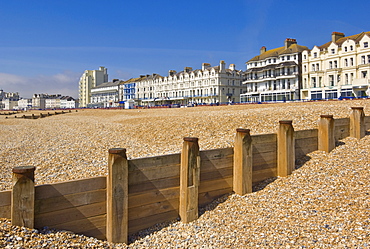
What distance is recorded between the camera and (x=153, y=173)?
6000 mm

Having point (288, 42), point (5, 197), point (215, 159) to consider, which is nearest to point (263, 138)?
point (215, 159)

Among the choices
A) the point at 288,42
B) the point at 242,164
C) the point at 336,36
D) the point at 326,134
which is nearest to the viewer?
the point at 242,164

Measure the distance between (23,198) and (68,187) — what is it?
706 mm

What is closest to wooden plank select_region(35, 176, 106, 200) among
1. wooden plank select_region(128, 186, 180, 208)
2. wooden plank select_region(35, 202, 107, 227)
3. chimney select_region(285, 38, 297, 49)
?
wooden plank select_region(35, 202, 107, 227)

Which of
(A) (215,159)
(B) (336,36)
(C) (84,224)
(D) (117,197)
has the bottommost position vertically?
(C) (84,224)

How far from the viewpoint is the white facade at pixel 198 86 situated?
3177 inches

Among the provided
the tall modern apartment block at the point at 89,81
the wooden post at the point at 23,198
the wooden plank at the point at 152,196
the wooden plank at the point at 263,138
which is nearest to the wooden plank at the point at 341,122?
the wooden plank at the point at 263,138

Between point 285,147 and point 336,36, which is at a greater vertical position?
point 336,36

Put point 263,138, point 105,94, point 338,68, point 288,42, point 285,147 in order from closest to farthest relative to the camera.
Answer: point 263,138 < point 285,147 < point 338,68 < point 288,42 < point 105,94

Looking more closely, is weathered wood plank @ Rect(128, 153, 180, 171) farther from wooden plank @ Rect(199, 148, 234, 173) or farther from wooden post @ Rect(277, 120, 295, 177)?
wooden post @ Rect(277, 120, 295, 177)

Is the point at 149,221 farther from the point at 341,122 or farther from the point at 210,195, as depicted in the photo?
the point at 341,122

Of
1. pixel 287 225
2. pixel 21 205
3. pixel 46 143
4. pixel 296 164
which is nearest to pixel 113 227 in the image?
pixel 21 205

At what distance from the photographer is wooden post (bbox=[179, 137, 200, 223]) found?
6.25 m

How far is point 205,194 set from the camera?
6.83 m
